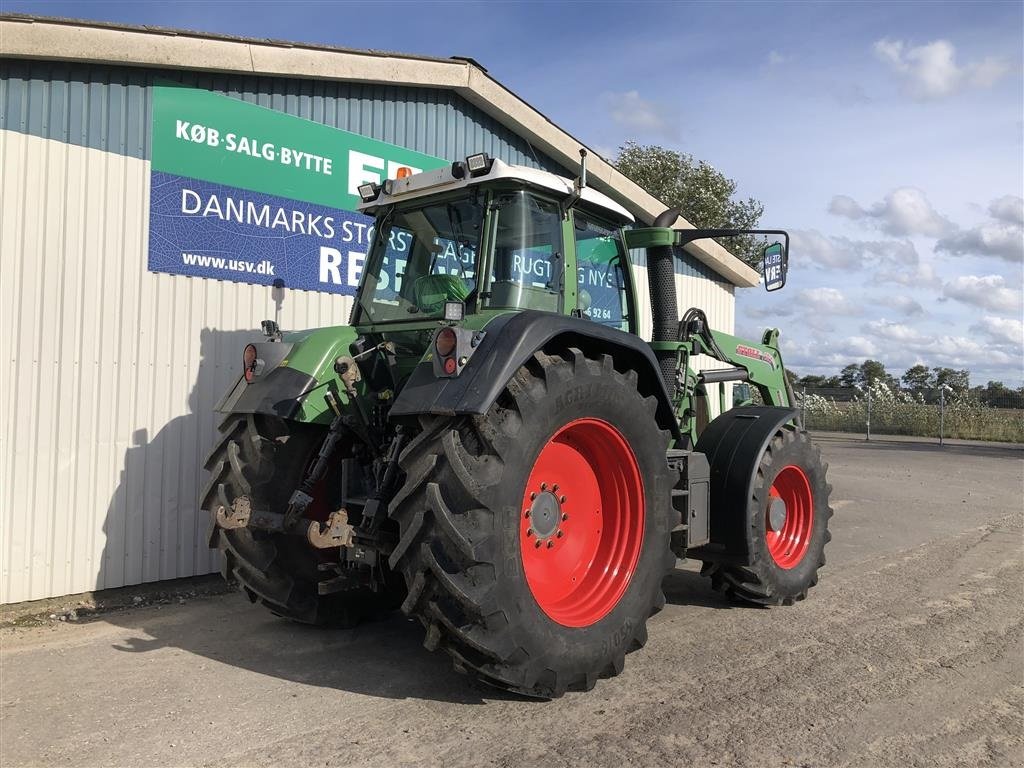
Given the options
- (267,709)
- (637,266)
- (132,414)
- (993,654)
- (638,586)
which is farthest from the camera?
(637,266)

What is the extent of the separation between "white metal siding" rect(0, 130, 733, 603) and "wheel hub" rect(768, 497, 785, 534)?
4.35 meters

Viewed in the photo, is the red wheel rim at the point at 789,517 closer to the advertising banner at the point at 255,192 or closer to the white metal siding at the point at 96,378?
the advertising banner at the point at 255,192

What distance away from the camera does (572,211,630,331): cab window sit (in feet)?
15.9

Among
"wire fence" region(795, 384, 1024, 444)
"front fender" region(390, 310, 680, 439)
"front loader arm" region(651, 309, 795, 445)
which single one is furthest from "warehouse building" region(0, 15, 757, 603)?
"wire fence" region(795, 384, 1024, 444)

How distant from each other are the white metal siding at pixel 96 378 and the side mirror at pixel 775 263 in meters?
4.14

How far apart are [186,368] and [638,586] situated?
13.0 ft

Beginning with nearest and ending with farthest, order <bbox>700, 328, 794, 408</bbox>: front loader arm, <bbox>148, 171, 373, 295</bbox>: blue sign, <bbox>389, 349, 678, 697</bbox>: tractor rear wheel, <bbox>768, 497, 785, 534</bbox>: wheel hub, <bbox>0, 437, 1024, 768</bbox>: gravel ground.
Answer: <bbox>0, 437, 1024, 768</bbox>: gravel ground → <bbox>389, 349, 678, 697</bbox>: tractor rear wheel → <bbox>768, 497, 785, 534</bbox>: wheel hub → <bbox>148, 171, 373, 295</bbox>: blue sign → <bbox>700, 328, 794, 408</bbox>: front loader arm

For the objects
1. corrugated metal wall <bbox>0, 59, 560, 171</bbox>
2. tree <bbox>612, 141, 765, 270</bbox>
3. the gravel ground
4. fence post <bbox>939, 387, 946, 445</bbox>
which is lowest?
the gravel ground

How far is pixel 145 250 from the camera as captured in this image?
584 cm

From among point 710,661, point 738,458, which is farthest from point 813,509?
point 710,661

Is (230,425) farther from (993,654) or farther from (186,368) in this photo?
(993,654)

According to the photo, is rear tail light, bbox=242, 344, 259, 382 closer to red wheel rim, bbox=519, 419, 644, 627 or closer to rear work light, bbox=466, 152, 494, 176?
rear work light, bbox=466, 152, 494, 176

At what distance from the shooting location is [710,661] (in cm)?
429

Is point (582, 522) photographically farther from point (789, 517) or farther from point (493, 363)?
point (789, 517)
